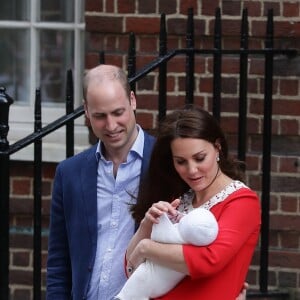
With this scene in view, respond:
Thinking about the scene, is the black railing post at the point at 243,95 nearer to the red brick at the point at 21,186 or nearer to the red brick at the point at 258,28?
the red brick at the point at 258,28

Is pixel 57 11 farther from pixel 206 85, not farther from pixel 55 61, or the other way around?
pixel 206 85

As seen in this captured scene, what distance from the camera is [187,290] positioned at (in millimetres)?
3193

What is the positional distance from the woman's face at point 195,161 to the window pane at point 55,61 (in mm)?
2694

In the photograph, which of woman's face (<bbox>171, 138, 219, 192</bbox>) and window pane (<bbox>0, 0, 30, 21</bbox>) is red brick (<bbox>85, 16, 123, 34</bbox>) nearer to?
window pane (<bbox>0, 0, 30, 21</bbox>)

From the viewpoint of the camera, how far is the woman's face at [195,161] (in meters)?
3.23

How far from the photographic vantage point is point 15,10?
5859 mm

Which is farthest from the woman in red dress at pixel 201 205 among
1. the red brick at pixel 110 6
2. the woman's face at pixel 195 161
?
the red brick at pixel 110 6

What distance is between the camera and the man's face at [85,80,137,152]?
3.45 m

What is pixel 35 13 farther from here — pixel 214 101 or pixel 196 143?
pixel 196 143

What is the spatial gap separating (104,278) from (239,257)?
577 mm

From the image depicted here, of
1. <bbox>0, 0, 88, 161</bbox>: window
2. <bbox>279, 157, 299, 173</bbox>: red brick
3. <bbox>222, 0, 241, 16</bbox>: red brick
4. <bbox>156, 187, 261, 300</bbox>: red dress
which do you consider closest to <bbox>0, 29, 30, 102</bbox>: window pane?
<bbox>0, 0, 88, 161</bbox>: window

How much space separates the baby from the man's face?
40cm

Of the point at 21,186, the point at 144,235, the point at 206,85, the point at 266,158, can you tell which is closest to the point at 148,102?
the point at 206,85

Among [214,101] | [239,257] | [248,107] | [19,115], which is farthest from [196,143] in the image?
[19,115]
